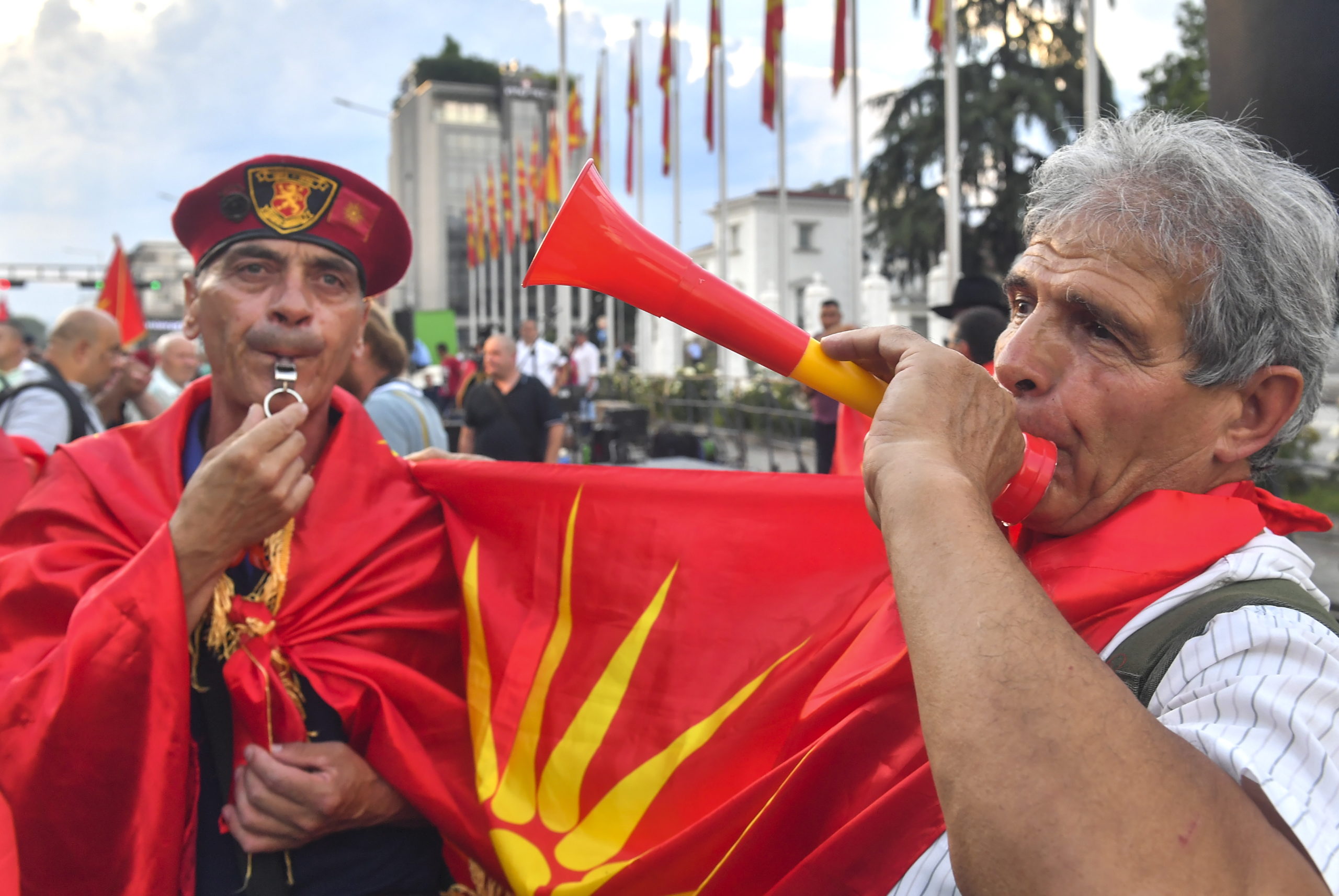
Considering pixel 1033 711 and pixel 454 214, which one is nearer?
pixel 1033 711

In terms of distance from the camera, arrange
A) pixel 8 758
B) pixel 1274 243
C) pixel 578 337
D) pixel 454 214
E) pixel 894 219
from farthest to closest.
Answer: pixel 454 214 < pixel 894 219 < pixel 578 337 < pixel 8 758 < pixel 1274 243

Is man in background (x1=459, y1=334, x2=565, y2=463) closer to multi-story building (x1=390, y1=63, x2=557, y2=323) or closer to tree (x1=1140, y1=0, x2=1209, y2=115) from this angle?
tree (x1=1140, y1=0, x2=1209, y2=115)

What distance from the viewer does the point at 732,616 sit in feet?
5.62

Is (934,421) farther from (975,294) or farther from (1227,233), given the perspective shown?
(975,294)

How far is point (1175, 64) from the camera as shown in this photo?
22.5 meters

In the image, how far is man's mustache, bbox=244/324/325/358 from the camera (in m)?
1.90

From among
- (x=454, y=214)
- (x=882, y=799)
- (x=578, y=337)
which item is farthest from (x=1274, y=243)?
(x=454, y=214)

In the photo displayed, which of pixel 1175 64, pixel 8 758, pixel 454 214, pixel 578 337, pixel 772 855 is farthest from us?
pixel 454 214

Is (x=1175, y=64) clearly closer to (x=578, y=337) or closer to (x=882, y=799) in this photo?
(x=578, y=337)

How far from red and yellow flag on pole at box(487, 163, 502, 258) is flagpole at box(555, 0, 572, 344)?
46.8 ft

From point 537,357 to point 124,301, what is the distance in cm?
496

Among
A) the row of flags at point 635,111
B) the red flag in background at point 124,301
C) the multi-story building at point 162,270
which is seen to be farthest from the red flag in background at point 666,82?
the multi-story building at point 162,270

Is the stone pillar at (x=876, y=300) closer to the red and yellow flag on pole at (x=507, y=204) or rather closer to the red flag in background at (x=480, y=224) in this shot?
the red and yellow flag on pole at (x=507, y=204)

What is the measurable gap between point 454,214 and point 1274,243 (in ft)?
263
